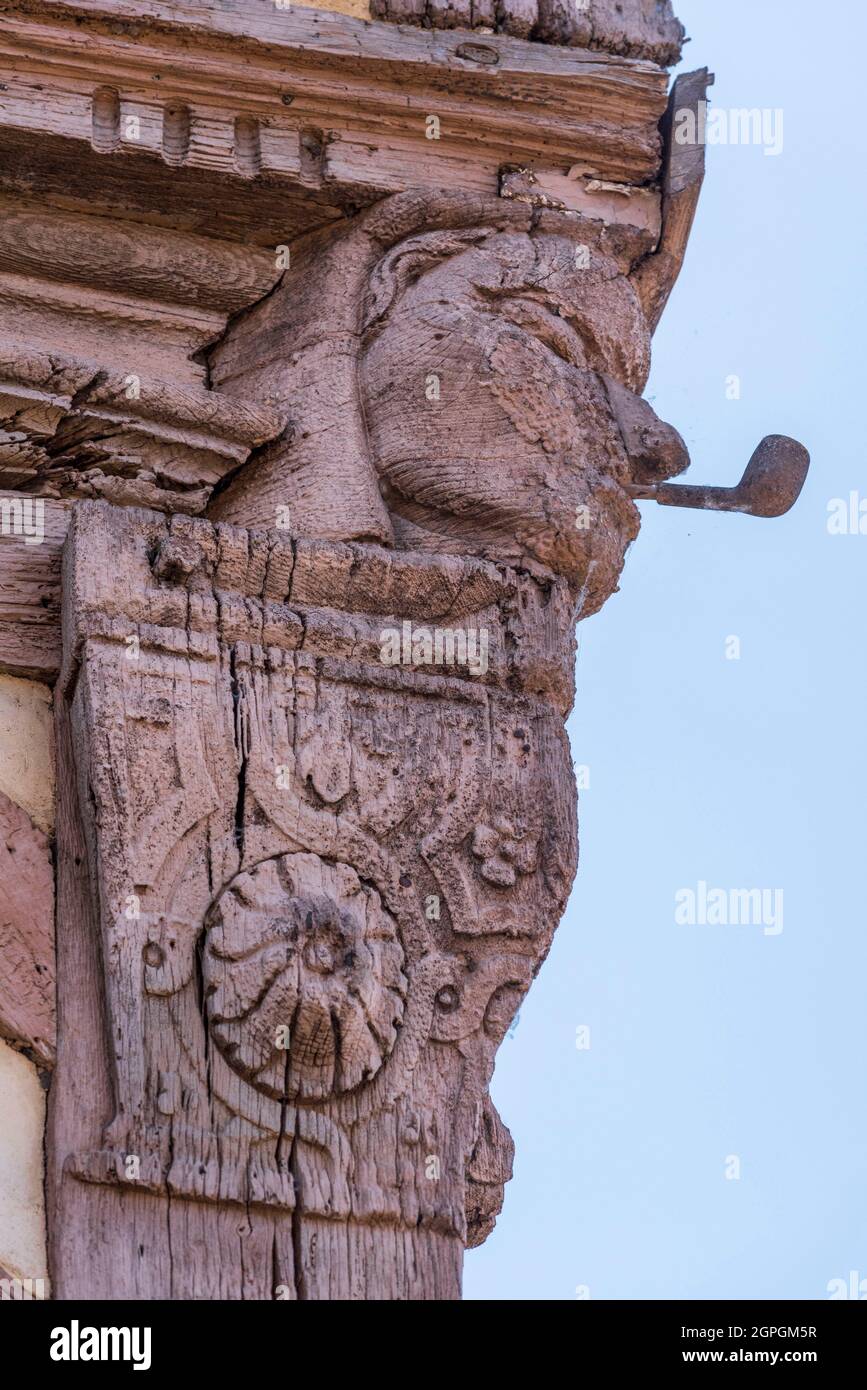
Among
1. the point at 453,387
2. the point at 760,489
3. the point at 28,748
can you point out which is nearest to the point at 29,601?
the point at 28,748

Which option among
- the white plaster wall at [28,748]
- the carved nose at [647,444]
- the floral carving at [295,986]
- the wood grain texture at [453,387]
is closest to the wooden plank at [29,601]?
the white plaster wall at [28,748]

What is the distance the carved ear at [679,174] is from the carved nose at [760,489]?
452mm

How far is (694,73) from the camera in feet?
14.9

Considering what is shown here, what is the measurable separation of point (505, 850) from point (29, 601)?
82 centimetres

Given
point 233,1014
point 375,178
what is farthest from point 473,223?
point 233,1014

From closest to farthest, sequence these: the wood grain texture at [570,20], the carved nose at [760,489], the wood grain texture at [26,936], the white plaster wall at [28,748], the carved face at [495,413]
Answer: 1. the wood grain texture at [26,936]
2. the white plaster wall at [28,748]
3. the carved face at [495,413]
4. the carved nose at [760,489]
5. the wood grain texture at [570,20]

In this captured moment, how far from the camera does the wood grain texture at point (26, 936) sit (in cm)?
357

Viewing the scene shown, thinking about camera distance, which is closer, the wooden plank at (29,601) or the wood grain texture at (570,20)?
the wooden plank at (29,601)

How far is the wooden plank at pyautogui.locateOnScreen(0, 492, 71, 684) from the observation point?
3881 mm

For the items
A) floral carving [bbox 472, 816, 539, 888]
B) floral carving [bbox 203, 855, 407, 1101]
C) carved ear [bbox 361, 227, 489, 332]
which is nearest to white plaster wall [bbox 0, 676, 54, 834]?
floral carving [bbox 203, 855, 407, 1101]

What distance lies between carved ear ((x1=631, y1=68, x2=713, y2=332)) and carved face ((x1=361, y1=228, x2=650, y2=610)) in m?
0.26

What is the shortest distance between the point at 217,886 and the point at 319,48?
1.50 metres

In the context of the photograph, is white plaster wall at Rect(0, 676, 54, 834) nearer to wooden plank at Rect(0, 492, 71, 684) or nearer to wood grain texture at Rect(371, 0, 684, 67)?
wooden plank at Rect(0, 492, 71, 684)

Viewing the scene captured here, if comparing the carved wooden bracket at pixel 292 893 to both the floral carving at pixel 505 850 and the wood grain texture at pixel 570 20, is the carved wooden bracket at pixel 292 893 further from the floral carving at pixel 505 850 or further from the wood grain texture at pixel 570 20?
the wood grain texture at pixel 570 20
